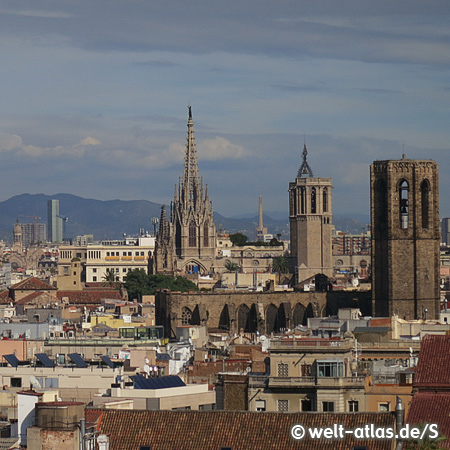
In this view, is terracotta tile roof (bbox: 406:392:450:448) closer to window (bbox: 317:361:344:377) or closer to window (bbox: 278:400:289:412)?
window (bbox: 278:400:289:412)

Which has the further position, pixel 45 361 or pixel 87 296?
pixel 87 296

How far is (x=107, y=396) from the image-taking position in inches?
1432

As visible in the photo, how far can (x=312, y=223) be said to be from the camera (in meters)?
175

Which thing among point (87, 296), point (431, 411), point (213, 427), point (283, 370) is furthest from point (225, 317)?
point (431, 411)

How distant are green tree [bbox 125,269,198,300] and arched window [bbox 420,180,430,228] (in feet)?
184

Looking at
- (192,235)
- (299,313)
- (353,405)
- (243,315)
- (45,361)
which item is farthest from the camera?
(192,235)

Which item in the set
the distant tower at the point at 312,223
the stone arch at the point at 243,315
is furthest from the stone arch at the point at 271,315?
the distant tower at the point at 312,223

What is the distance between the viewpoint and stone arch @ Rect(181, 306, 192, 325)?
116438 millimetres

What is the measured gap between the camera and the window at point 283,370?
39344 millimetres

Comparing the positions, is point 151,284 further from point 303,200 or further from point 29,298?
point 29,298

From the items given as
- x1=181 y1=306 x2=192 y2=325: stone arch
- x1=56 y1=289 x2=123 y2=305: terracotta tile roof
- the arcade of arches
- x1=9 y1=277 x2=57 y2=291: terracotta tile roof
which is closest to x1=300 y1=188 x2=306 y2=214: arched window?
x1=56 y1=289 x2=123 y2=305: terracotta tile roof

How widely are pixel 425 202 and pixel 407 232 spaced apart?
206cm

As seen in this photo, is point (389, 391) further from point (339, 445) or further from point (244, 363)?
point (244, 363)

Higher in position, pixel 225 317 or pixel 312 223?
pixel 312 223
